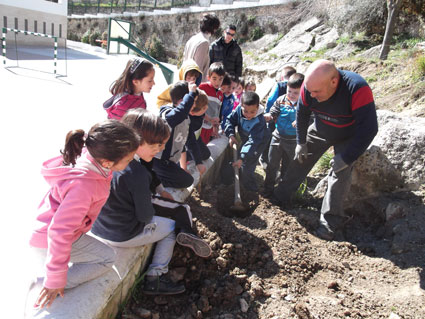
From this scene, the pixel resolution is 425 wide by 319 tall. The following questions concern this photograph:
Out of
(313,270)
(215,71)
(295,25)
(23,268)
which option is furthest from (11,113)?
(295,25)

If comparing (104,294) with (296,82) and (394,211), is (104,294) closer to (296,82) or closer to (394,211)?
(394,211)

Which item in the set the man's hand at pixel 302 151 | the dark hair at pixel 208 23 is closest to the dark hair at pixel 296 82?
the man's hand at pixel 302 151

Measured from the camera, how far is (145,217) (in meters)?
1.99

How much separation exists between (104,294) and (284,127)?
2866 mm

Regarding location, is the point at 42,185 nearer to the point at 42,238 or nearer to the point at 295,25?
the point at 42,238

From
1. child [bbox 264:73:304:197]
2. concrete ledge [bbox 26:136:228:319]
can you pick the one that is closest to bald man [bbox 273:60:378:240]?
child [bbox 264:73:304:197]

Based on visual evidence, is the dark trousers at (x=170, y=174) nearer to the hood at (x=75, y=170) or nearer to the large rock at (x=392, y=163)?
the hood at (x=75, y=170)

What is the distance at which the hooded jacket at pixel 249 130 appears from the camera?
12.7 feet

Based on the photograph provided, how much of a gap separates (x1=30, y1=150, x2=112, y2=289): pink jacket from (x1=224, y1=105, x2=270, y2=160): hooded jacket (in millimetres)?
2357

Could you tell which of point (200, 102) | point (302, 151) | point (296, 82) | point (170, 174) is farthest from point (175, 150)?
point (296, 82)

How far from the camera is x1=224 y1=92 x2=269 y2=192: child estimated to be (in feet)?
12.6

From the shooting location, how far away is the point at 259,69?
32.6ft

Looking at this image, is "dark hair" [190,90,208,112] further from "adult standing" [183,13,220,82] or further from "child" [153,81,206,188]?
"adult standing" [183,13,220,82]

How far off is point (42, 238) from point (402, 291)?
241cm
